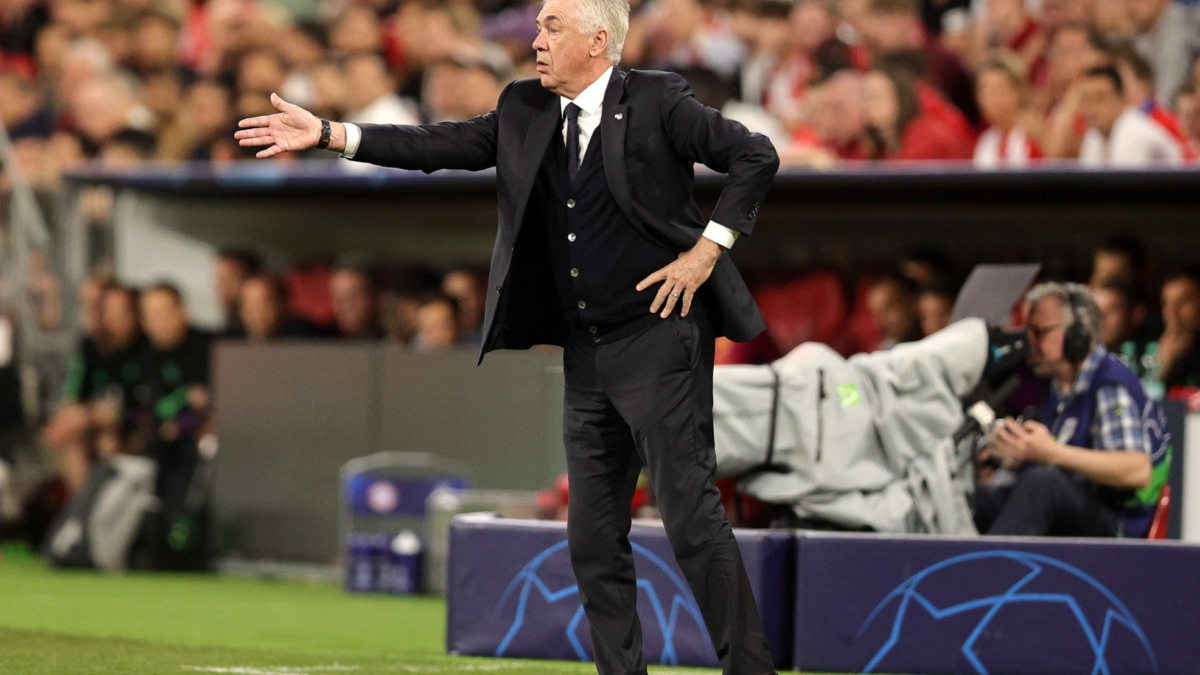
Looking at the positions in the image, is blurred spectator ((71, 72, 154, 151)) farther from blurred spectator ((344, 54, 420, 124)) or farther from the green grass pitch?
the green grass pitch

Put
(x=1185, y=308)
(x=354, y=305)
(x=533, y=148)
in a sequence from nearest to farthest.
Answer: (x=533, y=148) < (x=1185, y=308) < (x=354, y=305)

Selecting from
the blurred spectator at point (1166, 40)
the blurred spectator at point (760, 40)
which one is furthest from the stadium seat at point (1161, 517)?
the blurred spectator at point (760, 40)

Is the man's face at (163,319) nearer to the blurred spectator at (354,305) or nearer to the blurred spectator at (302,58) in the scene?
the blurred spectator at (354,305)

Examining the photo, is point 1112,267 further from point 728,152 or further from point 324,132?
point 324,132

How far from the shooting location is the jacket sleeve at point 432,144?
4.58m

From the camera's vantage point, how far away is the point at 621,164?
179 inches

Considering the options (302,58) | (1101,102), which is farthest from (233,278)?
(1101,102)

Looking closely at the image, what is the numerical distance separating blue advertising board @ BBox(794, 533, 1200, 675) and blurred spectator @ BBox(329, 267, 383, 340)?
18.8 ft

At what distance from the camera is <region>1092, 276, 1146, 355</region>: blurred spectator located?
8258 millimetres

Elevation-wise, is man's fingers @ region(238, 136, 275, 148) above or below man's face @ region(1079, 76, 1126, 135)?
below

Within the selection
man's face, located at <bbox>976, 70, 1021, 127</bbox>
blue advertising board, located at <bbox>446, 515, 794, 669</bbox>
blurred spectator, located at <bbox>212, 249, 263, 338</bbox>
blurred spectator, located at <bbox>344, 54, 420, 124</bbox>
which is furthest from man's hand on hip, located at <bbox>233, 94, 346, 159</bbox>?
blurred spectator, located at <bbox>344, 54, 420, 124</bbox>

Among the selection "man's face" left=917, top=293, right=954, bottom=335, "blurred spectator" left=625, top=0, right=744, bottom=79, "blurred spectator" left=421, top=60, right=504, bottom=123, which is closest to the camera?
"man's face" left=917, top=293, right=954, bottom=335

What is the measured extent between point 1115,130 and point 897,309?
56.0 inches

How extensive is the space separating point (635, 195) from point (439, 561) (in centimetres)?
526
